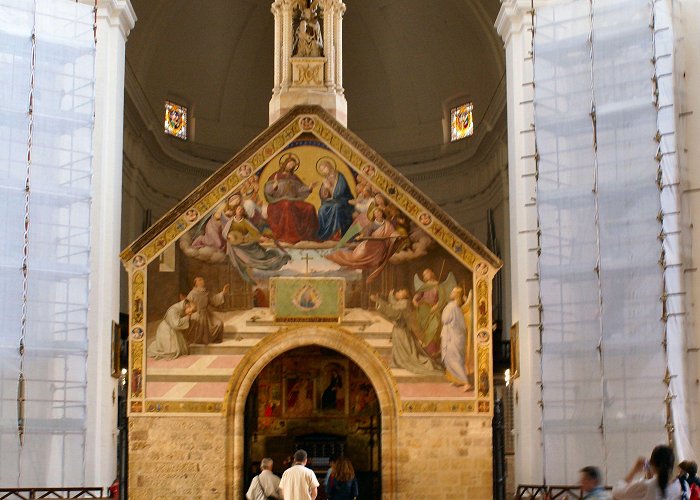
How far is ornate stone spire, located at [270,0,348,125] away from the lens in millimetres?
20859

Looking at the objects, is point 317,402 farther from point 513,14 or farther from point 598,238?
point 513,14

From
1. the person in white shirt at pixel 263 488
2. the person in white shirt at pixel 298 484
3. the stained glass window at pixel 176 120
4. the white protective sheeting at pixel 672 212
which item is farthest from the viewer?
the stained glass window at pixel 176 120

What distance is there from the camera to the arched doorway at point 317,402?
21375 mm

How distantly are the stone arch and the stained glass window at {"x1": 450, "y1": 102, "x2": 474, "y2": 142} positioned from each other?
880cm

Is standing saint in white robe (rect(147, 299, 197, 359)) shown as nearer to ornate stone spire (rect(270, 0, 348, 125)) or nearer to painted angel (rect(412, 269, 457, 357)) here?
painted angel (rect(412, 269, 457, 357))

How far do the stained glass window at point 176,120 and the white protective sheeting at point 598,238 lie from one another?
33.4ft

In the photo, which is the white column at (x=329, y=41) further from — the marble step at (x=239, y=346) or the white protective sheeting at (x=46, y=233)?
the marble step at (x=239, y=346)

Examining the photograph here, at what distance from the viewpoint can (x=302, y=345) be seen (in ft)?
64.6

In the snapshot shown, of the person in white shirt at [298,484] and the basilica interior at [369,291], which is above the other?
the basilica interior at [369,291]

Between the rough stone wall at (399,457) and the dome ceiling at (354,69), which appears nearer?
the rough stone wall at (399,457)

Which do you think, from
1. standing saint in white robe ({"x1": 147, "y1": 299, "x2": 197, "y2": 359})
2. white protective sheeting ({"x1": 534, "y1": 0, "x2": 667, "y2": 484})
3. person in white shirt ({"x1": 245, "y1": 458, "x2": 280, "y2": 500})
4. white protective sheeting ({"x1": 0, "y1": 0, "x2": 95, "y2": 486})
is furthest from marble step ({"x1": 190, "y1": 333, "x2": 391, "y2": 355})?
person in white shirt ({"x1": 245, "y1": 458, "x2": 280, "y2": 500})

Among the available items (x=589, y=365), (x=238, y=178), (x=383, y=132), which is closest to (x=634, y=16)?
(x=589, y=365)

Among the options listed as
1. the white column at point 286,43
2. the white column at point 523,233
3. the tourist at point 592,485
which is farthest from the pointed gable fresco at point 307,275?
the tourist at point 592,485

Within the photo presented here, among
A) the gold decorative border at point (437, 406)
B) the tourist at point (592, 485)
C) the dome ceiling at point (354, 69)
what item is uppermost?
the dome ceiling at point (354, 69)
